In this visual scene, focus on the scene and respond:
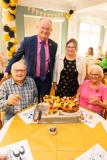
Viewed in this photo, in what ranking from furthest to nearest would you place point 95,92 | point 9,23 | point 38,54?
point 9,23, point 38,54, point 95,92

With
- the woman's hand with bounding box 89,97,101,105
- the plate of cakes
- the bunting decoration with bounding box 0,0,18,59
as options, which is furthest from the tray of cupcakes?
the bunting decoration with bounding box 0,0,18,59

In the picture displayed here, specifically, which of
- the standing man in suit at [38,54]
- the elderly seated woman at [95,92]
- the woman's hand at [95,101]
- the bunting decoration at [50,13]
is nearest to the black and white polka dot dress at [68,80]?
the standing man in suit at [38,54]

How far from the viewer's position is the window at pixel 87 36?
826 centimetres

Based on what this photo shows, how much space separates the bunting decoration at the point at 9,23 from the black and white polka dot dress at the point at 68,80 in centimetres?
173

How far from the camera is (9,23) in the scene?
3.69 meters

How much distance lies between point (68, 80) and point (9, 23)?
1.96 meters

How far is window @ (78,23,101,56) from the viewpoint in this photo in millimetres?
8258

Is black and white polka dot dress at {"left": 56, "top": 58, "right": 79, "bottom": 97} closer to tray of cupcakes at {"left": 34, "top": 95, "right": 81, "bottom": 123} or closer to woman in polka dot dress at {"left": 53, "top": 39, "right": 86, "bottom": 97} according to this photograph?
woman in polka dot dress at {"left": 53, "top": 39, "right": 86, "bottom": 97}

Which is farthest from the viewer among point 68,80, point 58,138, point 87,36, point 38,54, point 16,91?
point 87,36

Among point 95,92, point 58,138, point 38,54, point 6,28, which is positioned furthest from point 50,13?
point 58,138

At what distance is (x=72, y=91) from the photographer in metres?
2.60

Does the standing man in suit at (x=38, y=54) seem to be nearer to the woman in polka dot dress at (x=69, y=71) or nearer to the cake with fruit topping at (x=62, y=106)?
the woman in polka dot dress at (x=69, y=71)

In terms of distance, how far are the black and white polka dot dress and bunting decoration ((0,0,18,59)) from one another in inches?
68.1

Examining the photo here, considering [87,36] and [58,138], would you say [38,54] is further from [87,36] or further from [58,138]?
[87,36]
